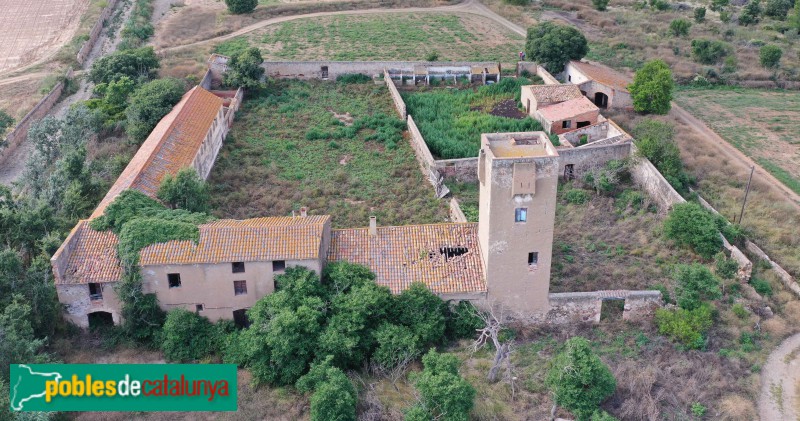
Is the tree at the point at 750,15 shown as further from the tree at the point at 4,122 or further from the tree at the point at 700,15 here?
the tree at the point at 4,122

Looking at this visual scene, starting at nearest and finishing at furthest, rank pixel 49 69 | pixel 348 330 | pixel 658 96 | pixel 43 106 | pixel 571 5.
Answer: pixel 348 330 < pixel 658 96 < pixel 43 106 < pixel 49 69 < pixel 571 5

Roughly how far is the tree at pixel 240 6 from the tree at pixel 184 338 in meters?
58.0

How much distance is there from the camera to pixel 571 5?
87.9m

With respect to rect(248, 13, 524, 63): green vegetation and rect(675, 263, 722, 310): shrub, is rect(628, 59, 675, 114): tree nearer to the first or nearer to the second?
rect(248, 13, 524, 63): green vegetation

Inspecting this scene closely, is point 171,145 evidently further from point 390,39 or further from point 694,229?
point 390,39

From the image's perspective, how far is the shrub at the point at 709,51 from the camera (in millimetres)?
68812

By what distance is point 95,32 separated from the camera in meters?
77.8

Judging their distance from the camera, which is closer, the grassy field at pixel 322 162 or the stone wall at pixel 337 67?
the grassy field at pixel 322 162

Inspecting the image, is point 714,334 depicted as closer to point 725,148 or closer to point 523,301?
point 523,301

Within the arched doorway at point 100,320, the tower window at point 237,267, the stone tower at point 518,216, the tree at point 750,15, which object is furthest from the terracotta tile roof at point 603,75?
the arched doorway at point 100,320

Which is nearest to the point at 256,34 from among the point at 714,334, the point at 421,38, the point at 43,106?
the point at 421,38

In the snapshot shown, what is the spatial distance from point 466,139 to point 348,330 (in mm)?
24175

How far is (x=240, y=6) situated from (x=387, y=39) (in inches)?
743

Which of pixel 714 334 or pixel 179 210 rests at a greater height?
pixel 179 210
